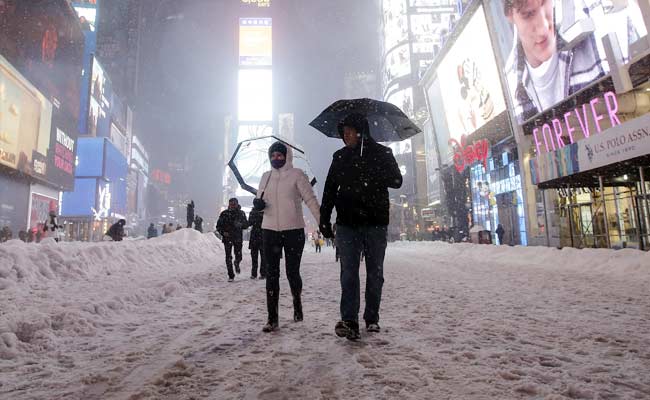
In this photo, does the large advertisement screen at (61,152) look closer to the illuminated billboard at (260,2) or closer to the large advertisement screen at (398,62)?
the large advertisement screen at (398,62)

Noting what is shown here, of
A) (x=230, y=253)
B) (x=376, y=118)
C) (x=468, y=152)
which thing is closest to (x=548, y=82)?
(x=468, y=152)

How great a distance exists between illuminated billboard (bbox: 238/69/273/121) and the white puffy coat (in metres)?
138

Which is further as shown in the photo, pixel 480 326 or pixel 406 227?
pixel 406 227

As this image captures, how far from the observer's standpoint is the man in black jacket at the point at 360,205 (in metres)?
3.49

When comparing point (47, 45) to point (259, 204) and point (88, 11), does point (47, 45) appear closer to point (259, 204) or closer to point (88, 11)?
point (259, 204)

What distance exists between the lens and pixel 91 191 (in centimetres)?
6084

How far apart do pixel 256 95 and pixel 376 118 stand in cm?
14031

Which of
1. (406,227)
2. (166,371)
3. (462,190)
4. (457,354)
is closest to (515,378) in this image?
(457,354)

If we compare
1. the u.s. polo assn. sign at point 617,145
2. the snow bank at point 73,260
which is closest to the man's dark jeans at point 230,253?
the snow bank at point 73,260

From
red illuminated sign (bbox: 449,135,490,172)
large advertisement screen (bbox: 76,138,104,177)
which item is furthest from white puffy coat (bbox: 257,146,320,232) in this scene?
large advertisement screen (bbox: 76,138,104,177)

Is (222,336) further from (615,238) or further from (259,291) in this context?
(615,238)

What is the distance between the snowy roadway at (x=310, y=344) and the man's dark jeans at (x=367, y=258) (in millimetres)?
374

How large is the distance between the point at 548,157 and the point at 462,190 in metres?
31.5

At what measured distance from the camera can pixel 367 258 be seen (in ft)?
11.7
